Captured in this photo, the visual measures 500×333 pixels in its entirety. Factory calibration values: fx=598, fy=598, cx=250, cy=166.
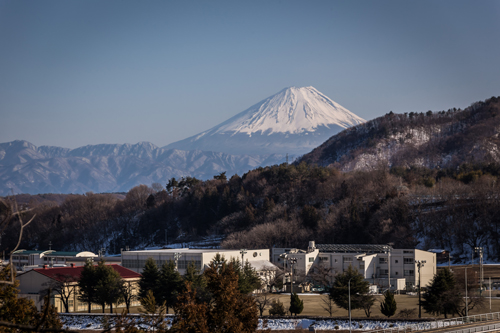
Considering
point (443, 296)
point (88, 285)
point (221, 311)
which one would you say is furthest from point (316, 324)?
point (88, 285)

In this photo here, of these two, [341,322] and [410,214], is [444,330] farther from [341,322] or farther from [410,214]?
[410,214]

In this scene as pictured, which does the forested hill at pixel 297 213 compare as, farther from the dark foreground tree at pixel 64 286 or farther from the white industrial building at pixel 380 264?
the dark foreground tree at pixel 64 286

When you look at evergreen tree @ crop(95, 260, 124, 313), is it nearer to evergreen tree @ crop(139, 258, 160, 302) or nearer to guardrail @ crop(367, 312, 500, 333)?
evergreen tree @ crop(139, 258, 160, 302)

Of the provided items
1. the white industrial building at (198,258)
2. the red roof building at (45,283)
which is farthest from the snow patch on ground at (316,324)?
the white industrial building at (198,258)

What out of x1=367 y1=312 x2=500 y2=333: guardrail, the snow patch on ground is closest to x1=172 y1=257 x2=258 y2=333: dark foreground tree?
x1=367 y1=312 x2=500 y2=333: guardrail

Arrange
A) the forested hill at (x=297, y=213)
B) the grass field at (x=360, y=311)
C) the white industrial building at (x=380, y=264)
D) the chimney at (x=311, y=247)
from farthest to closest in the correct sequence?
the forested hill at (x=297, y=213), the chimney at (x=311, y=247), the white industrial building at (x=380, y=264), the grass field at (x=360, y=311)

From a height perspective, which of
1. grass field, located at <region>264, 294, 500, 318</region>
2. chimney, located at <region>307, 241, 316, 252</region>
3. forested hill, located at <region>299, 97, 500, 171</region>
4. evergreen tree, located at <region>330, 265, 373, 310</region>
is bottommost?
grass field, located at <region>264, 294, 500, 318</region>

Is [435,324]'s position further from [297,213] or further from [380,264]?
[297,213]
